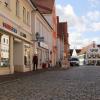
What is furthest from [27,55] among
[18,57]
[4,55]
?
[4,55]

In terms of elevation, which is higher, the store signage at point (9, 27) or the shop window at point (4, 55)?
the store signage at point (9, 27)

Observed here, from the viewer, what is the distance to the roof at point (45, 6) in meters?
80.1

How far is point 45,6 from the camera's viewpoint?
271ft

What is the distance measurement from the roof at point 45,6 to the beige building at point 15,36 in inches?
1378

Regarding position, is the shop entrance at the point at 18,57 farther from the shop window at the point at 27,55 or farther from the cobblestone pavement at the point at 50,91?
the cobblestone pavement at the point at 50,91

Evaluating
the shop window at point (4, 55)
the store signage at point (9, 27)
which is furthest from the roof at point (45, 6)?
the shop window at point (4, 55)

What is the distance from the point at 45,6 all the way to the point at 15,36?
4938cm

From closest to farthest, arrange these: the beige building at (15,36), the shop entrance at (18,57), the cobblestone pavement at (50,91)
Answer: the cobblestone pavement at (50,91), the beige building at (15,36), the shop entrance at (18,57)

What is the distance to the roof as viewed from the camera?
8010 cm

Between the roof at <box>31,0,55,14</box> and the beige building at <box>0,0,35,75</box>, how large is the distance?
35014 mm

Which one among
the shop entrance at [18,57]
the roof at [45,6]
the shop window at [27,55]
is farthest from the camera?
the roof at [45,6]

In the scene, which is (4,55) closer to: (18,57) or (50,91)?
(18,57)

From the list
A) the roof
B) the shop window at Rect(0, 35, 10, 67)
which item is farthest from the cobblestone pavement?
the roof

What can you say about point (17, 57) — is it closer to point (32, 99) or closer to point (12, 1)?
point (12, 1)
